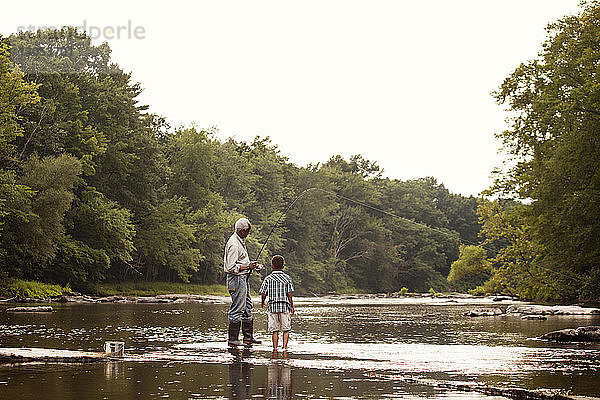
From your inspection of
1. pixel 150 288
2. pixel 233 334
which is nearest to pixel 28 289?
pixel 150 288

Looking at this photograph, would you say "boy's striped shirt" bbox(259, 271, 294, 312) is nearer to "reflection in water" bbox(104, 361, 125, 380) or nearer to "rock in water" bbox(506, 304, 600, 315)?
"reflection in water" bbox(104, 361, 125, 380)

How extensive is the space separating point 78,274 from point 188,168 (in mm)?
25636

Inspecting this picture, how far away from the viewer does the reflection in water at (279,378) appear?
7070 mm

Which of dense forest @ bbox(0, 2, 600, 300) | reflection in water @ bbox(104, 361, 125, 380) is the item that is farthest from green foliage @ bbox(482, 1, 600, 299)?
reflection in water @ bbox(104, 361, 125, 380)

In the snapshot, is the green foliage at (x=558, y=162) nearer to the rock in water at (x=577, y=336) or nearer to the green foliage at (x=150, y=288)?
the rock in water at (x=577, y=336)

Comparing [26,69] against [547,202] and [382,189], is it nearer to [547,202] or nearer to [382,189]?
[547,202]

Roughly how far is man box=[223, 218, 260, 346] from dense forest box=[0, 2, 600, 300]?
63.1ft

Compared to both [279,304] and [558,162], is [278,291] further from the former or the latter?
[558,162]

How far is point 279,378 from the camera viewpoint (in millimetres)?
8242

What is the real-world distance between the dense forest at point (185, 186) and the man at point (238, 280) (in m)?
19.2

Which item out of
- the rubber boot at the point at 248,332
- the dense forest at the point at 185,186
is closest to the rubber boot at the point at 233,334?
the rubber boot at the point at 248,332

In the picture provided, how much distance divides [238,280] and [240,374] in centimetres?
401

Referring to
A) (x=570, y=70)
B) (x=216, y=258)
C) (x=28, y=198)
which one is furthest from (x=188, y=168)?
(x=570, y=70)

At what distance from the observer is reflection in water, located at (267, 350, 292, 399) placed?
7.07m
